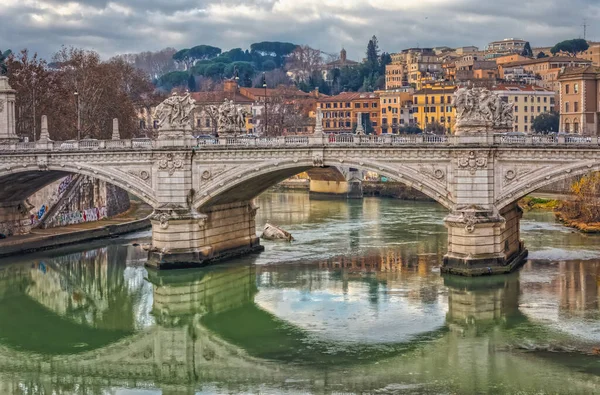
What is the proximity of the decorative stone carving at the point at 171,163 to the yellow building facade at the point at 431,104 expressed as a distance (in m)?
55.2

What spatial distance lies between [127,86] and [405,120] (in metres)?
35.4

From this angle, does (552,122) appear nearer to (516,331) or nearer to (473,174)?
(473,174)

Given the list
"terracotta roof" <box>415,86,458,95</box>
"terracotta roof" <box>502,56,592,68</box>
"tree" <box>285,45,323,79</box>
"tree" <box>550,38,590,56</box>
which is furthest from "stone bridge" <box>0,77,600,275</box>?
"tree" <box>285,45,323,79</box>

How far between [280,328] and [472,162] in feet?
32.2

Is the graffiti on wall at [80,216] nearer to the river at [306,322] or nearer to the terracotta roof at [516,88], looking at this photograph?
the river at [306,322]

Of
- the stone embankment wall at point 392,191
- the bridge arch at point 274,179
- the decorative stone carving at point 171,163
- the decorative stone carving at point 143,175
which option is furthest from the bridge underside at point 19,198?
the stone embankment wall at point 392,191

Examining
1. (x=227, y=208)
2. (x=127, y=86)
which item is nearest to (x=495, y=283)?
(x=227, y=208)

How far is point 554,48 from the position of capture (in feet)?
433

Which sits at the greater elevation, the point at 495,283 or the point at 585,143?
the point at 585,143

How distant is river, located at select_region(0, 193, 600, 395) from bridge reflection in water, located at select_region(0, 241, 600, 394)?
0.07m

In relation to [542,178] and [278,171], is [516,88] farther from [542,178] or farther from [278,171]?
[542,178]

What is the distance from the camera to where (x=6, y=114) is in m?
41.8

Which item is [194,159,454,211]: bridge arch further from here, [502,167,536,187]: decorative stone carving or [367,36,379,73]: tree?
[367,36,379,73]: tree

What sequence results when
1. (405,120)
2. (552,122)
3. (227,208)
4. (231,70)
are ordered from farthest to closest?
(231,70) → (405,120) → (552,122) → (227,208)
